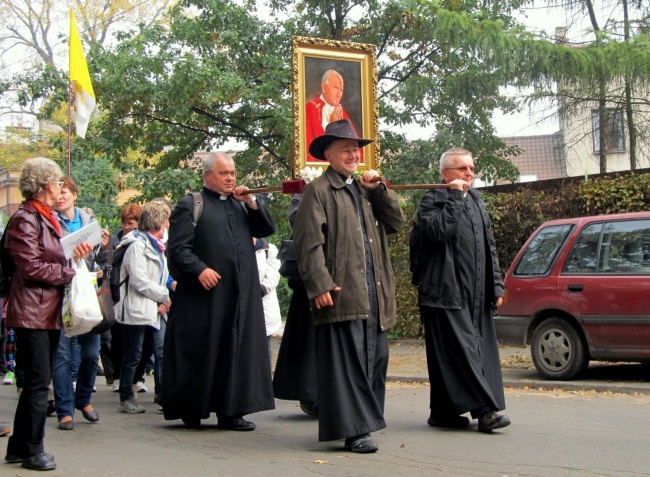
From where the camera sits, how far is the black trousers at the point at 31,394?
589 centimetres

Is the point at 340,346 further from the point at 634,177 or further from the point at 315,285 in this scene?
the point at 634,177

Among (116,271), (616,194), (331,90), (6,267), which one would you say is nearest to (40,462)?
(6,267)

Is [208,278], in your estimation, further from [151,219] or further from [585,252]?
[585,252]

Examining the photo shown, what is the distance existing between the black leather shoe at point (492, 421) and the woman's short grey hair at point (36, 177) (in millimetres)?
3295

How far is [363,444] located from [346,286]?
39.6 inches

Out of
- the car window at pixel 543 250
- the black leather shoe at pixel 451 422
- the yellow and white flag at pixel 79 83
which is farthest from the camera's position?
the yellow and white flag at pixel 79 83

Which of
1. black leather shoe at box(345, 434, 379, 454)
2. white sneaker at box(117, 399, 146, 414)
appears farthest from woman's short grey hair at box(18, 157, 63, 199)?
white sneaker at box(117, 399, 146, 414)

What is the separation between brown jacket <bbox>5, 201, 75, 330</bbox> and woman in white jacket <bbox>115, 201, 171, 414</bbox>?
2686 millimetres

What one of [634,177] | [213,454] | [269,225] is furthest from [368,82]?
[213,454]

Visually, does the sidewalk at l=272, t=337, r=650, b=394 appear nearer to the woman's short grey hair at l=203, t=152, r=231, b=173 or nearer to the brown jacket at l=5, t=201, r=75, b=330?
the woman's short grey hair at l=203, t=152, r=231, b=173

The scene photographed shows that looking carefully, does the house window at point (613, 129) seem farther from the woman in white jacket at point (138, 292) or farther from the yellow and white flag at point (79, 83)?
the woman in white jacket at point (138, 292)

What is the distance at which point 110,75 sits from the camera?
16.2 metres

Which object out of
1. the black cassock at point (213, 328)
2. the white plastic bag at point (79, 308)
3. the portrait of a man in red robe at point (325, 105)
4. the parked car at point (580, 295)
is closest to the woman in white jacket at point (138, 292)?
the black cassock at point (213, 328)

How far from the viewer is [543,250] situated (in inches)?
424
